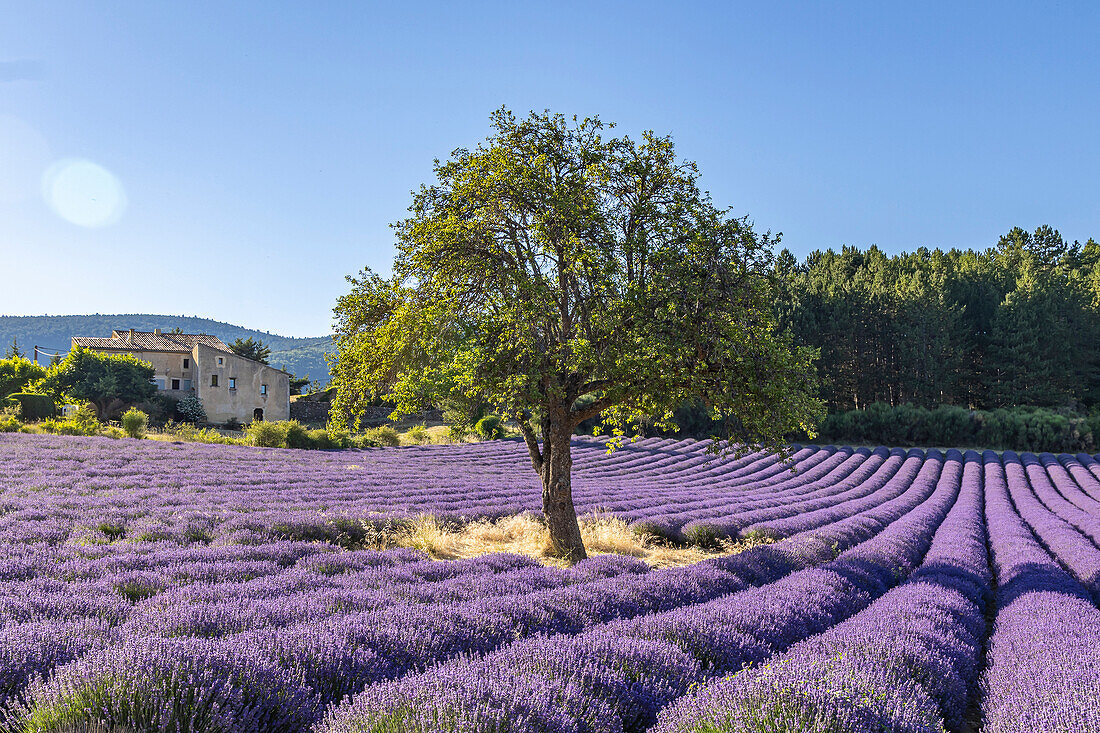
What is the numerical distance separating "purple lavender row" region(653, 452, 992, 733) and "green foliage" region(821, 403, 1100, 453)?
36.2 m

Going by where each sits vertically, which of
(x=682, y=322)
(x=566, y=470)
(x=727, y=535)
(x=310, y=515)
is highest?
(x=682, y=322)

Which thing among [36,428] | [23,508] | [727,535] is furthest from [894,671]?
[36,428]

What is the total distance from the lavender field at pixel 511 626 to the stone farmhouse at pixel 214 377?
3615 cm

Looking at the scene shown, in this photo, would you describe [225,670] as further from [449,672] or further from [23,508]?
[23,508]

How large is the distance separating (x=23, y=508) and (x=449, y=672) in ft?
32.7

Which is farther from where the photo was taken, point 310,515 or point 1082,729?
point 310,515

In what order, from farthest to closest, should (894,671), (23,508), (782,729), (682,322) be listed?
(23,508) < (682,322) < (894,671) < (782,729)

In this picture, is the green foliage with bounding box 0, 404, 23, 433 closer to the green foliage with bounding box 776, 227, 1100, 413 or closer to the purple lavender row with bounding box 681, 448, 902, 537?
the purple lavender row with bounding box 681, 448, 902, 537

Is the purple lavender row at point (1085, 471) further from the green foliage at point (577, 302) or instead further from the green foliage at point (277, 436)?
the green foliage at point (277, 436)

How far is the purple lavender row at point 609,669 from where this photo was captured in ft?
8.91

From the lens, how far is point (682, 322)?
743 centimetres

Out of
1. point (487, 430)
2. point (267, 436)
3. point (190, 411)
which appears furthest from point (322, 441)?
point (190, 411)

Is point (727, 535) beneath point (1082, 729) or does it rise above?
beneath

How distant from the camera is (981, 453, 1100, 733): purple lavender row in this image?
10.3 ft
